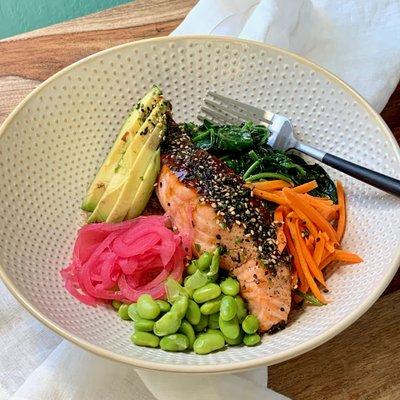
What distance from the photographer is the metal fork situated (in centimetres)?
164

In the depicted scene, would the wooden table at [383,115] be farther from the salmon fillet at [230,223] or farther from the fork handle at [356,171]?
the fork handle at [356,171]

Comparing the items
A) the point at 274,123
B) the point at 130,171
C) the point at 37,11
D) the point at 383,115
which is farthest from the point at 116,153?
the point at 37,11

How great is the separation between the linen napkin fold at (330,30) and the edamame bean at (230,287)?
0.92 metres

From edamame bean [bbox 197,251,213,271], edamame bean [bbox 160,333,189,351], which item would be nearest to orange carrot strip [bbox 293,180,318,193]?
edamame bean [bbox 197,251,213,271]

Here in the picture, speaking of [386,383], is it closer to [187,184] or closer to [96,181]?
[187,184]

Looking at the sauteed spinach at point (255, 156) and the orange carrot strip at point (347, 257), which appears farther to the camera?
the sauteed spinach at point (255, 156)

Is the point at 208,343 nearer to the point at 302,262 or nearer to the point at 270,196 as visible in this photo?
the point at 302,262

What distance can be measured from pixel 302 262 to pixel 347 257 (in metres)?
0.12

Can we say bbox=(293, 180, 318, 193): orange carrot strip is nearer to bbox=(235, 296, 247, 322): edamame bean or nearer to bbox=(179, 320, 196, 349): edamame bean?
bbox=(235, 296, 247, 322): edamame bean

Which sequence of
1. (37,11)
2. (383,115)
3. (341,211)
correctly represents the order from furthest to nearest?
(37,11)
(383,115)
(341,211)

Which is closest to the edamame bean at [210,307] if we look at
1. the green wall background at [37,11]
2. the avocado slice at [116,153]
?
the avocado slice at [116,153]

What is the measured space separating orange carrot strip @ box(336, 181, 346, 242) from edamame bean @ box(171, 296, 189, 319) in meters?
0.50

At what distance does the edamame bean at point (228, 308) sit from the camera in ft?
4.53

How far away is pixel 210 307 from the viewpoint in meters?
1.41
